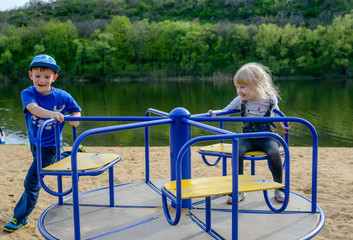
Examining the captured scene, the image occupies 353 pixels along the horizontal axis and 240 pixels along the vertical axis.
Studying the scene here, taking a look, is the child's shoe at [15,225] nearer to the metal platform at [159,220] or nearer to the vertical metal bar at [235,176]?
the metal platform at [159,220]

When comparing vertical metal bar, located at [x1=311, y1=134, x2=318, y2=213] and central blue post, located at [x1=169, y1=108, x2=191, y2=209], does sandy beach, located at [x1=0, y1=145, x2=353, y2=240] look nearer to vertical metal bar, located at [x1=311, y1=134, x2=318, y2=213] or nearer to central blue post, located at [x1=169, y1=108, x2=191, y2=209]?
vertical metal bar, located at [x1=311, y1=134, x2=318, y2=213]

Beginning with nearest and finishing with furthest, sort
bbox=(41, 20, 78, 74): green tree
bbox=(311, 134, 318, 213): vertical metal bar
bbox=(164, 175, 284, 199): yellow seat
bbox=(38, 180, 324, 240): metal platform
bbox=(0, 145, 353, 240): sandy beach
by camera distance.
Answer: bbox=(164, 175, 284, 199): yellow seat → bbox=(38, 180, 324, 240): metal platform → bbox=(311, 134, 318, 213): vertical metal bar → bbox=(0, 145, 353, 240): sandy beach → bbox=(41, 20, 78, 74): green tree

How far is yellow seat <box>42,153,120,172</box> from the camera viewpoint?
3228 millimetres

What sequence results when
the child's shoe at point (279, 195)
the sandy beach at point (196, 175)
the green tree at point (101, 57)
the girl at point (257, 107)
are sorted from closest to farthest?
the girl at point (257, 107) → the child's shoe at point (279, 195) → the sandy beach at point (196, 175) → the green tree at point (101, 57)

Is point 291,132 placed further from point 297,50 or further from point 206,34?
point 206,34

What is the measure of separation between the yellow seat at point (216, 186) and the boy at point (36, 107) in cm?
161

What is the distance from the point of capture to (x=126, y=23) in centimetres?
8469

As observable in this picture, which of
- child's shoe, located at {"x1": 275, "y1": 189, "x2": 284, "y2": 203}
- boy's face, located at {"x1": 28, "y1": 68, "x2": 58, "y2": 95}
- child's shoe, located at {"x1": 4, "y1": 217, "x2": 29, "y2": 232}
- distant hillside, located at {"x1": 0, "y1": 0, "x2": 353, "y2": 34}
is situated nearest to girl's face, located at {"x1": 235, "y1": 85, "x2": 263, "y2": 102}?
child's shoe, located at {"x1": 275, "y1": 189, "x2": 284, "y2": 203}

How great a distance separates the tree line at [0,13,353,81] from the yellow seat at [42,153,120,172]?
6285 cm

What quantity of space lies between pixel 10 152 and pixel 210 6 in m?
131

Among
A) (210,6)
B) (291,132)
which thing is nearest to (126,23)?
(210,6)

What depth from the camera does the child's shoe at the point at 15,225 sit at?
4023 mm

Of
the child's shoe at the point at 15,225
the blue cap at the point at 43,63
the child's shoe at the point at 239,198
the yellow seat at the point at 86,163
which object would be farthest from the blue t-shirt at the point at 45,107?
the child's shoe at the point at 239,198

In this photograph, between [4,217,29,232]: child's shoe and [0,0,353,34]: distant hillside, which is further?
[0,0,353,34]: distant hillside
